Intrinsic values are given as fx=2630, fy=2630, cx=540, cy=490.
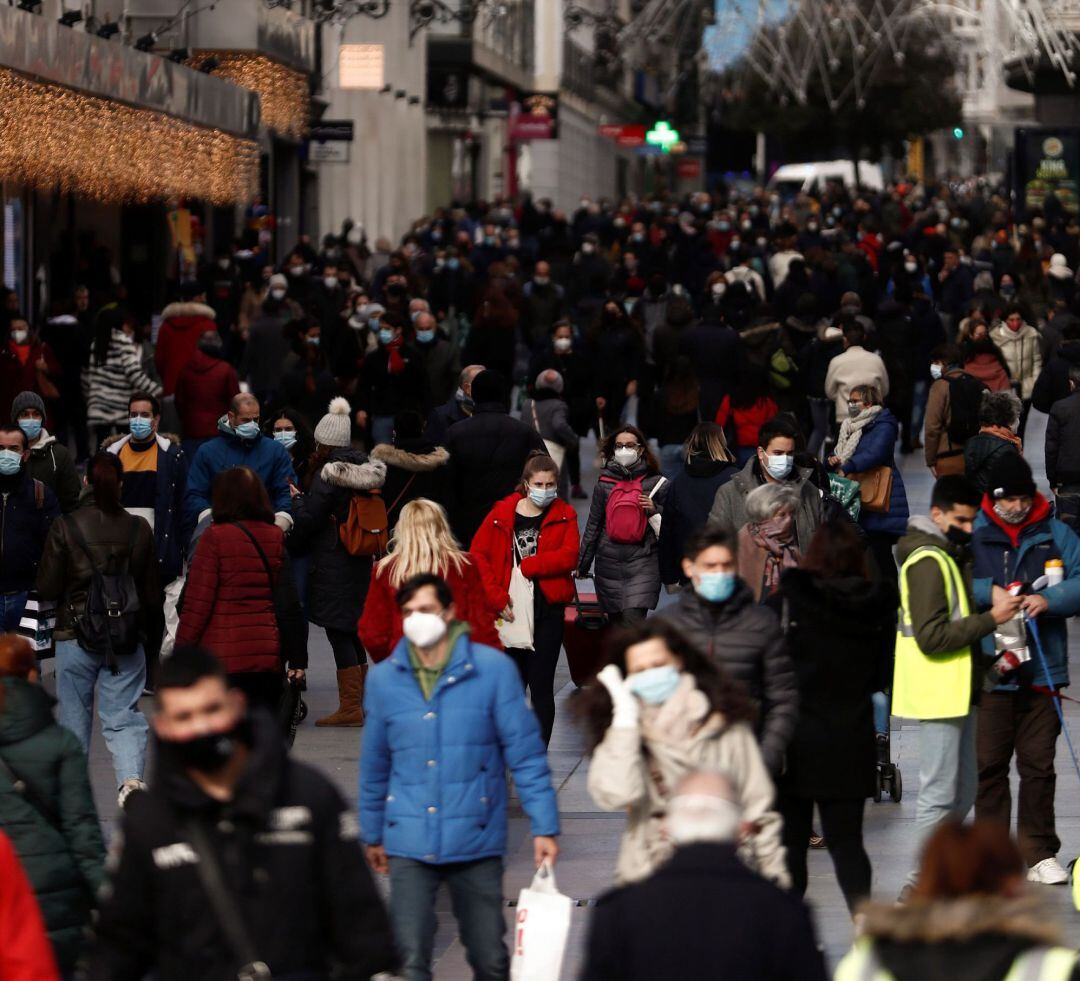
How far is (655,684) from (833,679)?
4.60 ft

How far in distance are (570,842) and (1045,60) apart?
4133 cm

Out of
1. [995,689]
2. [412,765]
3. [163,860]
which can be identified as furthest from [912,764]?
[163,860]

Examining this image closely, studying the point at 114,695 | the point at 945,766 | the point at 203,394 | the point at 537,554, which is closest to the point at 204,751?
the point at 945,766

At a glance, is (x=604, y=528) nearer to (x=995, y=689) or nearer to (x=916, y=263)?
(x=995, y=689)

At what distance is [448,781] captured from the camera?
6.95 meters

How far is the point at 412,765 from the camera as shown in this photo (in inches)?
275

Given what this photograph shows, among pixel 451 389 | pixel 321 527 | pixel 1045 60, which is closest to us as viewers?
pixel 321 527

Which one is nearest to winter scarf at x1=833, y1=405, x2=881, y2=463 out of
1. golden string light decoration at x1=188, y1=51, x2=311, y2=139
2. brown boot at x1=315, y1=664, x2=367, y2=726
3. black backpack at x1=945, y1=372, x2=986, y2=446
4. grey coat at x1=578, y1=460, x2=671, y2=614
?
grey coat at x1=578, y1=460, x2=671, y2=614

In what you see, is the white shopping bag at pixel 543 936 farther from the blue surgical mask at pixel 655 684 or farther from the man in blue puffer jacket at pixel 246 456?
the man in blue puffer jacket at pixel 246 456

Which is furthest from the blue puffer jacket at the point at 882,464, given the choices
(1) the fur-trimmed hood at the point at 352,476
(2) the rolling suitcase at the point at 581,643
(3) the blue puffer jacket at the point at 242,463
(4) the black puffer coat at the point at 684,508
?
(3) the blue puffer jacket at the point at 242,463

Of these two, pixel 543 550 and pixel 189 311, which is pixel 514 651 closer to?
pixel 543 550

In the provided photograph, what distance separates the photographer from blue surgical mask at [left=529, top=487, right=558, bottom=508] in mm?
10664

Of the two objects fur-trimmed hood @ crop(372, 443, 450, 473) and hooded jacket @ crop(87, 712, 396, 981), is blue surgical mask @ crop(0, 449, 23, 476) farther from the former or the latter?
hooded jacket @ crop(87, 712, 396, 981)

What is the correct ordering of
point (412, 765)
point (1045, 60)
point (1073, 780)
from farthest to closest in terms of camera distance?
point (1045, 60)
point (1073, 780)
point (412, 765)
